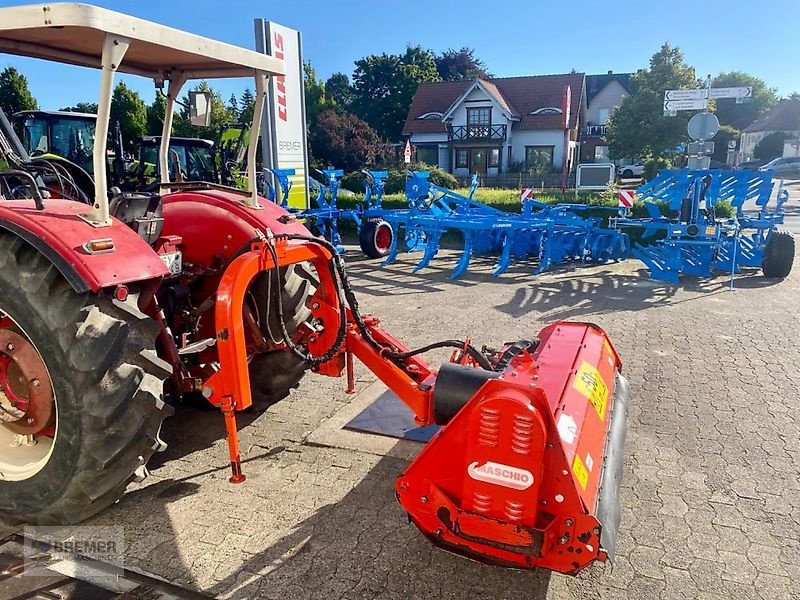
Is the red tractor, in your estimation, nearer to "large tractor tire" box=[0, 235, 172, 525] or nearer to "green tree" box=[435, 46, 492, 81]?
"large tractor tire" box=[0, 235, 172, 525]

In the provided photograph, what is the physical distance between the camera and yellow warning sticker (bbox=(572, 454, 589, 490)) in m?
2.15

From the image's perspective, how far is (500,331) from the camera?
596 cm

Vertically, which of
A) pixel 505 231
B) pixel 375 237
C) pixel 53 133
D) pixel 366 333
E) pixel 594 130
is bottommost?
pixel 375 237

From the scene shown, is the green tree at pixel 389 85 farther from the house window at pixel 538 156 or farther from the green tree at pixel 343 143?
the green tree at pixel 343 143

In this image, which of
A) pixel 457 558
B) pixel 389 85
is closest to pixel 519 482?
pixel 457 558

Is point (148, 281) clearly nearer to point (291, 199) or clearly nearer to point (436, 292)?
point (436, 292)

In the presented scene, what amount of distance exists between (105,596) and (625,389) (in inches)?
106

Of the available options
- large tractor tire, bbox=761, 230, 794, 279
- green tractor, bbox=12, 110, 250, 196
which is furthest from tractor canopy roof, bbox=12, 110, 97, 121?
large tractor tire, bbox=761, 230, 794, 279

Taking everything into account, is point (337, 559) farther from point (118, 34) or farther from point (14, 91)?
point (14, 91)

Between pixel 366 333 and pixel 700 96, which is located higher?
pixel 700 96

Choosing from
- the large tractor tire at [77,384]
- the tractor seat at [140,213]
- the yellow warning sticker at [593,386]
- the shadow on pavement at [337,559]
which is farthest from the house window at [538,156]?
the large tractor tire at [77,384]

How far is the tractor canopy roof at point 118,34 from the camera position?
2242mm

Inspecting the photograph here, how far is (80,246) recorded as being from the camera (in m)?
2.38

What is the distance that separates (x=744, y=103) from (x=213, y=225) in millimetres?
69817
